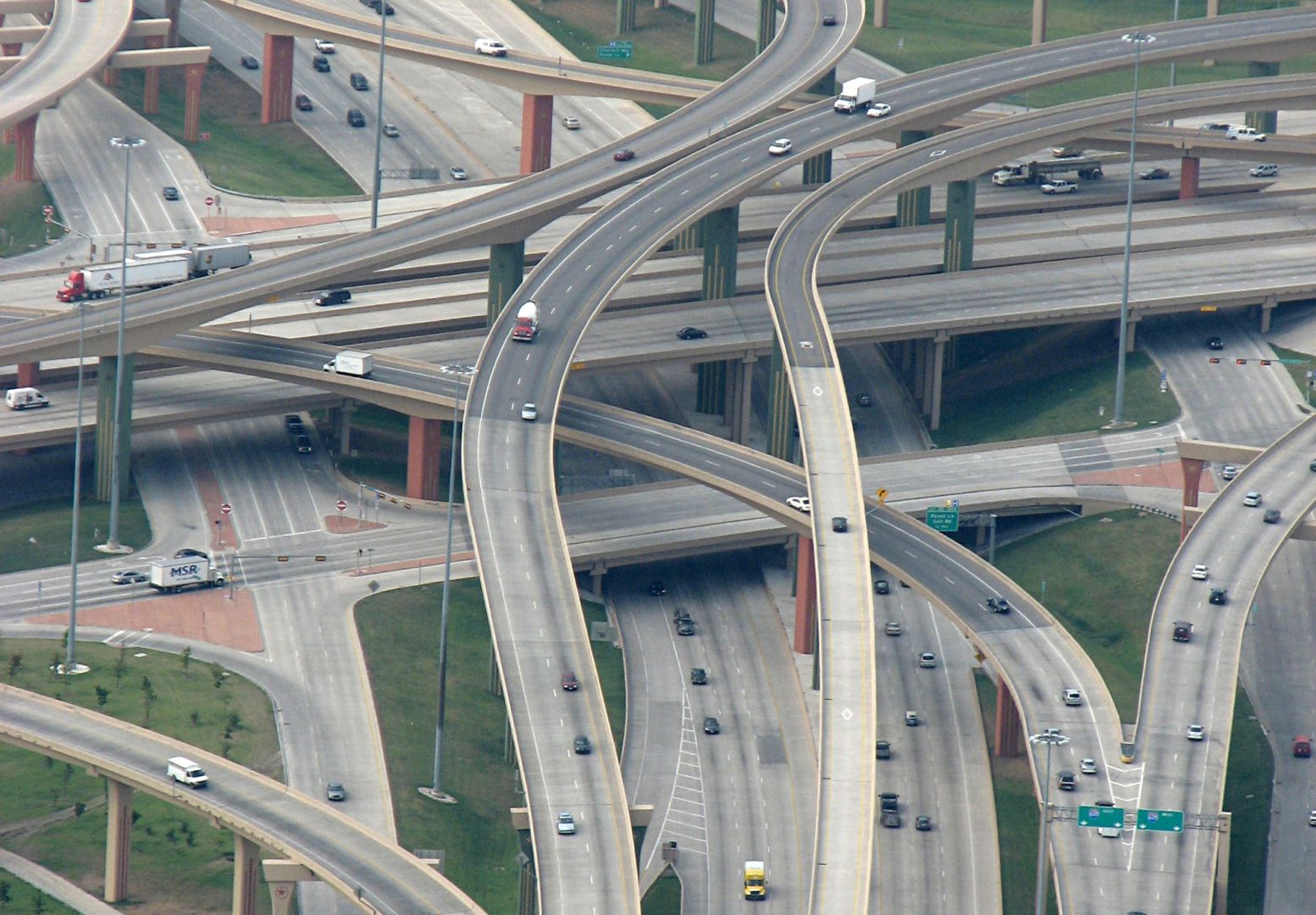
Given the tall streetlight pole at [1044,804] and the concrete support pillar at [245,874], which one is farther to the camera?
the concrete support pillar at [245,874]

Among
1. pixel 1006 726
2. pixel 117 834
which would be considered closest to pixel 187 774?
pixel 117 834

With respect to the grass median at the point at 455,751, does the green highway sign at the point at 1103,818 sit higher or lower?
higher

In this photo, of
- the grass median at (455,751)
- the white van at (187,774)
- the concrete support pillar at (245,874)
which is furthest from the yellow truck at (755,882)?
the white van at (187,774)

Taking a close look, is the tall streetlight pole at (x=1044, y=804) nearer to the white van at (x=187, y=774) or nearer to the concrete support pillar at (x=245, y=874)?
the concrete support pillar at (x=245, y=874)

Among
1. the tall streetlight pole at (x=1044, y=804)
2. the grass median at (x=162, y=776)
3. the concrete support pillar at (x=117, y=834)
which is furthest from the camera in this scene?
the grass median at (x=162, y=776)

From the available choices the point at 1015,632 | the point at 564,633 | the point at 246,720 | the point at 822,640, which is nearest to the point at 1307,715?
the point at 1015,632

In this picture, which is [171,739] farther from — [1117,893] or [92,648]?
[1117,893]

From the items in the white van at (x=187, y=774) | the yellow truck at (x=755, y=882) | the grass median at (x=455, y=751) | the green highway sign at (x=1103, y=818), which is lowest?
the yellow truck at (x=755, y=882)
